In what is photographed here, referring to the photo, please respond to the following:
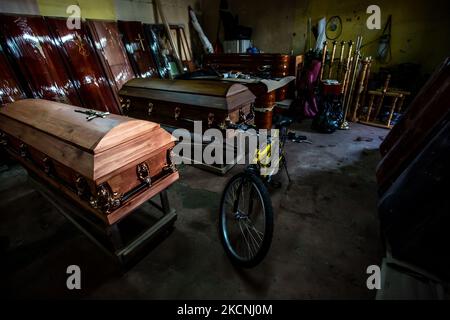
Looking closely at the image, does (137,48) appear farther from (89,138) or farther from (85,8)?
(89,138)

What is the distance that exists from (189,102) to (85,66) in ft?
9.73

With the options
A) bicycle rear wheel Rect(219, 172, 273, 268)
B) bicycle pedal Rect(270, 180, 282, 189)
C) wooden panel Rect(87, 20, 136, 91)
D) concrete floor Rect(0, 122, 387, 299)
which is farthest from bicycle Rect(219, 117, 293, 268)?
wooden panel Rect(87, 20, 136, 91)

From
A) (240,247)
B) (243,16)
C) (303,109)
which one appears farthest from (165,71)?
(240,247)

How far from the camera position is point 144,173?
1879 millimetres

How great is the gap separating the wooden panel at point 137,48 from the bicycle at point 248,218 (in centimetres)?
436

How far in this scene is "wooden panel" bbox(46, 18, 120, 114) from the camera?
4344 millimetres

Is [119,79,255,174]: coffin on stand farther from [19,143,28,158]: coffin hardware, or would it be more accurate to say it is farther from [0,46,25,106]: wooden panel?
[19,143,28,158]: coffin hardware

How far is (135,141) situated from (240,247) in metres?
1.40

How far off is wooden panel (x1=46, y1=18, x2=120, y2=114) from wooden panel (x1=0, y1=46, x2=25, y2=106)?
35.7 inches

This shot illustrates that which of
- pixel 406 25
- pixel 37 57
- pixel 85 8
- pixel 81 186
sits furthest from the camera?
pixel 406 25

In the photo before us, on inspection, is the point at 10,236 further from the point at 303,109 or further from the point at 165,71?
the point at 303,109

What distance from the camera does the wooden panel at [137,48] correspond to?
17.6ft

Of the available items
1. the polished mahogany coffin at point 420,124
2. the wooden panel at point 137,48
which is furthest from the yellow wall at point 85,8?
the polished mahogany coffin at point 420,124

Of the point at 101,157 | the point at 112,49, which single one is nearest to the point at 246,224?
the point at 101,157
